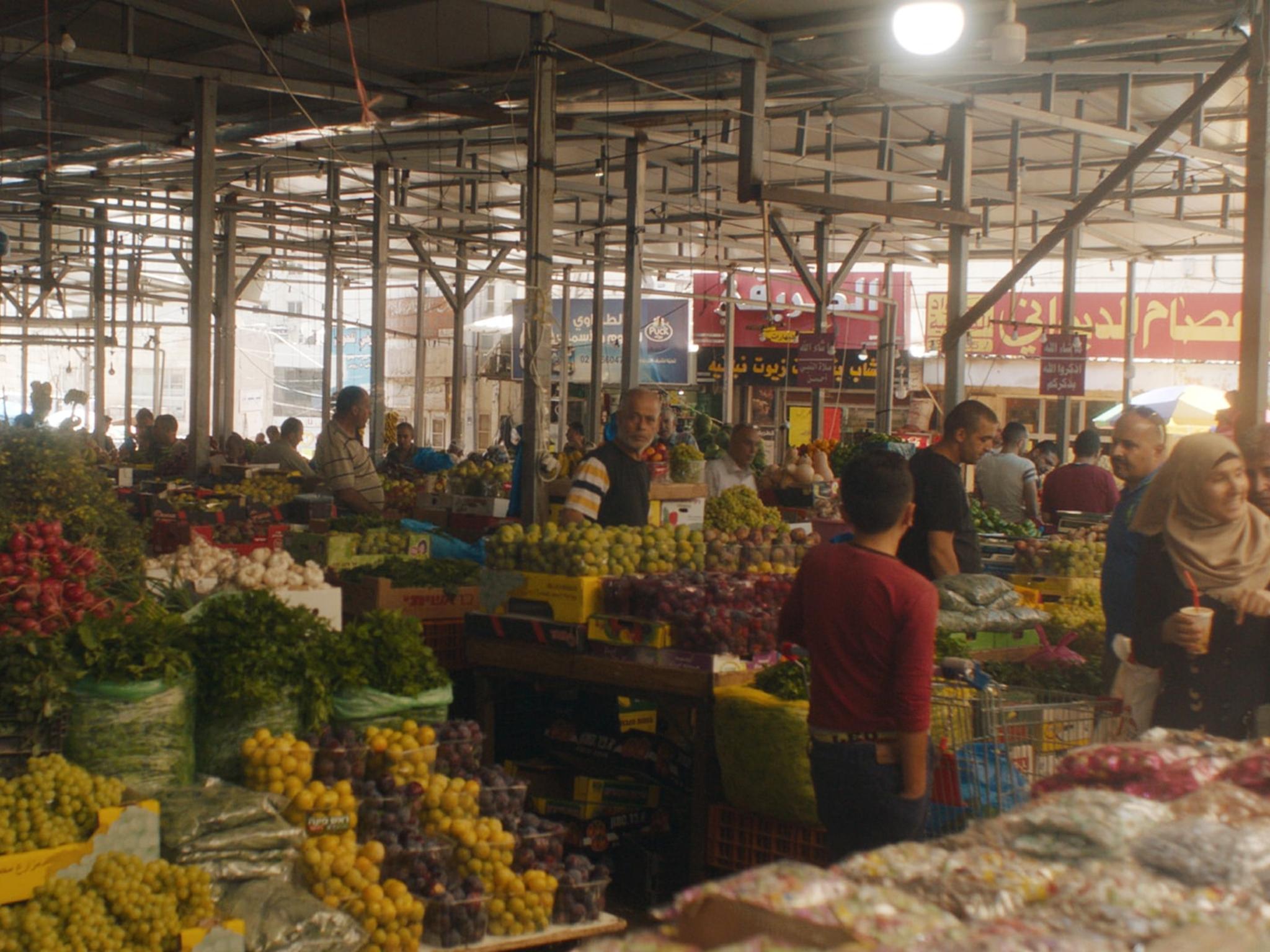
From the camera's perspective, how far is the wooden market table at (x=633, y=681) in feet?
16.5

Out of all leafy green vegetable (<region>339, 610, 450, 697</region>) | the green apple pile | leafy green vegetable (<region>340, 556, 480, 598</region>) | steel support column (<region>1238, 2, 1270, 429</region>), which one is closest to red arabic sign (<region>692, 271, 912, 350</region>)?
leafy green vegetable (<region>340, 556, 480, 598</region>)

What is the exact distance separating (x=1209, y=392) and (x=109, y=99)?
14.9 metres

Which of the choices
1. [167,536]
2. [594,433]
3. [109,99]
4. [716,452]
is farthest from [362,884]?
[594,433]

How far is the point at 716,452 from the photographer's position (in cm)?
1010

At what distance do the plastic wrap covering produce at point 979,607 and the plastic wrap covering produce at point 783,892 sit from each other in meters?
3.67

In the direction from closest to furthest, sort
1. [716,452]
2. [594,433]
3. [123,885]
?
[123,885] → [716,452] → [594,433]

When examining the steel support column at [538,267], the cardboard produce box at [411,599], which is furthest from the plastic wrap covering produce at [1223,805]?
the steel support column at [538,267]

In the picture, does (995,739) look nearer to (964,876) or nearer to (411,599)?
(964,876)

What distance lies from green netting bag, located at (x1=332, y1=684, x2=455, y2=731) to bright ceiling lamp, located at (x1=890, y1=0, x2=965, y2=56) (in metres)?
4.15

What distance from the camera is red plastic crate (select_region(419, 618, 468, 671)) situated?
263 inches

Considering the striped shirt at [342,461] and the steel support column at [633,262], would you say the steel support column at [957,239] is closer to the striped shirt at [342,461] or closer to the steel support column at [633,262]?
the steel support column at [633,262]

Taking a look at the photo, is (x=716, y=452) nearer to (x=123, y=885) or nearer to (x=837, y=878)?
(x=123, y=885)

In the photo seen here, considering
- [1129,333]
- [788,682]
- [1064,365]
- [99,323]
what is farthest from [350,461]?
[1129,333]

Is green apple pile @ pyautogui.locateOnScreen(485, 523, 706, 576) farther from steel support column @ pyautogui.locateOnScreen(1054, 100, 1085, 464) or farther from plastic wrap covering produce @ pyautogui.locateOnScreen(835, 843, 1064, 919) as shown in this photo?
steel support column @ pyautogui.locateOnScreen(1054, 100, 1085, 464)
